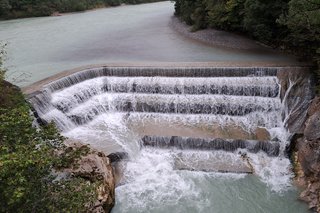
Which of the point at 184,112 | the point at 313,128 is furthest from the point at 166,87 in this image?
the point at 313,128

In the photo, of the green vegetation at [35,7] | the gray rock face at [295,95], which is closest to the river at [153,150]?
the gray rock face at [295,95]

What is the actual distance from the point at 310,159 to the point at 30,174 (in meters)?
8.22

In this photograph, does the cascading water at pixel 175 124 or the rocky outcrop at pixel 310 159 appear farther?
the cascading water at pixel 175 124

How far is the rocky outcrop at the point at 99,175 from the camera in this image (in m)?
9.61

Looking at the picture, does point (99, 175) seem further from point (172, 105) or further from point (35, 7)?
point (35, 7)

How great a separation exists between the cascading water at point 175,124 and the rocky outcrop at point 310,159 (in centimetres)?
52

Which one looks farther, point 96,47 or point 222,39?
point 96,47

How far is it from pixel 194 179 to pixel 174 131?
2481 millimetres

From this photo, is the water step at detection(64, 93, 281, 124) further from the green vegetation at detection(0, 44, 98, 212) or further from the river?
the green vegetation at detection(0, 44, 98, 212)

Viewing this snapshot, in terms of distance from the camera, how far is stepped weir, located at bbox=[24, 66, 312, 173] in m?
12.7

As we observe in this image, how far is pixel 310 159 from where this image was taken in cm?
1074

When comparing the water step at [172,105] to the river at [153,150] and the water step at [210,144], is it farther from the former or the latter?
the water step at [210,144]

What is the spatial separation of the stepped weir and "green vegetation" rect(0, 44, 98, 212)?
A: 16.8 ft

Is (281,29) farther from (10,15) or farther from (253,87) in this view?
(10,15)
